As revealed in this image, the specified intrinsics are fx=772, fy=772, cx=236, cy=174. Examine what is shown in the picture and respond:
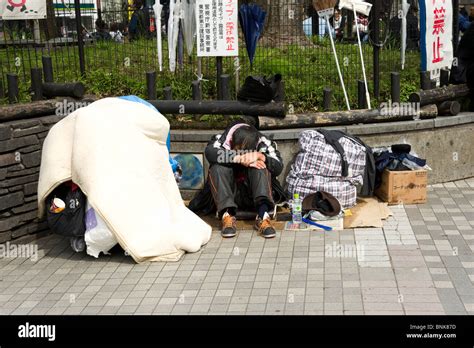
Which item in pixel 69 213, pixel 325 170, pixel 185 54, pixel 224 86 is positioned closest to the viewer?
pixel 69 213

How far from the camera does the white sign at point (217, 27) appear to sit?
8.98 meters

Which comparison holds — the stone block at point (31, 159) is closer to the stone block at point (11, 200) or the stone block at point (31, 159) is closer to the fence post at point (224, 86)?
the stone block at point (11, 200)

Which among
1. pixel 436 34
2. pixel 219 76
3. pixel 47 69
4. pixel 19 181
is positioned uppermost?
pixel 436 34

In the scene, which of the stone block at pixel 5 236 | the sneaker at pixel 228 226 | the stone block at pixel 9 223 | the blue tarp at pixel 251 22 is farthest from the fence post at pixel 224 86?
the stone block at pixel 5 236

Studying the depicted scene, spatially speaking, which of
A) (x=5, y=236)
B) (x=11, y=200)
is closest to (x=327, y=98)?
(x=11, y=200)

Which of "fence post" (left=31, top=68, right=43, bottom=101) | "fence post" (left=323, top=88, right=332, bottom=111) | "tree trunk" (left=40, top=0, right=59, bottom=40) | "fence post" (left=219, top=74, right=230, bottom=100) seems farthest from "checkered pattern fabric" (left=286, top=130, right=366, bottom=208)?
"tree trunk" (left=40, top=0, right=59, bottom=40)

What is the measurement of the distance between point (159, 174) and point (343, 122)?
2.67 meters

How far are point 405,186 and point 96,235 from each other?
11.6ft

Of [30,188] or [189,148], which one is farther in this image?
[189,148]

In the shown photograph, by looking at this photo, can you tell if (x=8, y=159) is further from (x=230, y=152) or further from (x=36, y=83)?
Result: (x=230, y=152)

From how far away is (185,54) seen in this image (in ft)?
35.1

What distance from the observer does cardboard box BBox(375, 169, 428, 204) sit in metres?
8.57

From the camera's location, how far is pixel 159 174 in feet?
24.2

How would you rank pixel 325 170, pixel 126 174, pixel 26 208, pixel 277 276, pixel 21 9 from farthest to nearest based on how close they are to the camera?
pixel 21 9, pixel 325 170, pixel 26 208, pixel 126 174, pixel 277 276
